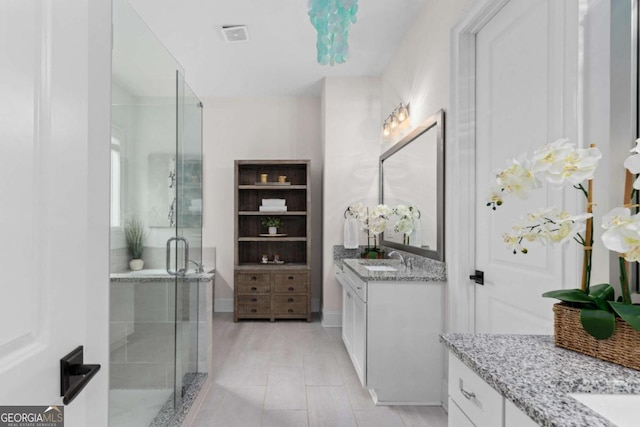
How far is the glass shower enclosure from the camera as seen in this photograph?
1.62 m

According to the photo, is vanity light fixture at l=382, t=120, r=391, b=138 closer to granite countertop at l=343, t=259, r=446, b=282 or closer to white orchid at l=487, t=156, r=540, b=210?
granite countertop at l=343, t=259, r=446, b=282

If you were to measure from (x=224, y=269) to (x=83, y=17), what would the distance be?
431 centimetres

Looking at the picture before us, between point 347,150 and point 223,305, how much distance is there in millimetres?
2536

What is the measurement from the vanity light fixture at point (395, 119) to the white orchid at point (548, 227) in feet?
7.79

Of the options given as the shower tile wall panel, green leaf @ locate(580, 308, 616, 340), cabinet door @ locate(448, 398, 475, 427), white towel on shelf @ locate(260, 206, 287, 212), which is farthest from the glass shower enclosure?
white towel on shelf @ locate(260, 206, 287, 212)

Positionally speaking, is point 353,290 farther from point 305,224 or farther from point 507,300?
point 305,224

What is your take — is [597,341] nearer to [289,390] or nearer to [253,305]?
[289,390]

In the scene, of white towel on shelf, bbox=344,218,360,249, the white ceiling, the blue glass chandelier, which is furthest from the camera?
white towel on shelf, bbox=344,218,360,249

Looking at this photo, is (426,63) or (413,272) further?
(426,63)

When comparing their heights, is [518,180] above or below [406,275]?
above

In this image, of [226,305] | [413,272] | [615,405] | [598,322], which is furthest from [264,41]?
[615,405]

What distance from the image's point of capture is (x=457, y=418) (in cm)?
119

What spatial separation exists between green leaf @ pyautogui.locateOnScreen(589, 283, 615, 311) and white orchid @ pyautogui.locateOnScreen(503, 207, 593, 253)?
18 centimetres

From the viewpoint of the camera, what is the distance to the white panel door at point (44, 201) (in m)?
0.60
